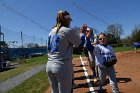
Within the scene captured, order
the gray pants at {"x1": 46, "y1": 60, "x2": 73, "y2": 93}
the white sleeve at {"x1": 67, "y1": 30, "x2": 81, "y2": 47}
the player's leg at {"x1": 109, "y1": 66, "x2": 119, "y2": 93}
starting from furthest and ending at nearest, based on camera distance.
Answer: the player's leg at {"x1": 109, "y1": 66, "x2": 119, "y2": 93} < the white sleeve at {"x1": 67, "y1": 30, "x2": 81, "y2": 47} < the gray pants at {"x1": 46, "y1": 60, "x2": 73, "y2": 93}

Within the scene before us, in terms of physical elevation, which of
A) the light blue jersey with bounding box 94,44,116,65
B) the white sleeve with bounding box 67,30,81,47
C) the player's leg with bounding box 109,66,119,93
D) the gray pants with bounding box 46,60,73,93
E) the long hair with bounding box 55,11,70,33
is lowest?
the player's leg with bounding box 109,66,119,93

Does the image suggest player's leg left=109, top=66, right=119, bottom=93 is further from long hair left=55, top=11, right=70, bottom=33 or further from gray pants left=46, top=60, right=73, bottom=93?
long hair left=55, top=11, right=70, bottom=33

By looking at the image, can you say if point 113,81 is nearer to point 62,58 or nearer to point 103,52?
point 103,52

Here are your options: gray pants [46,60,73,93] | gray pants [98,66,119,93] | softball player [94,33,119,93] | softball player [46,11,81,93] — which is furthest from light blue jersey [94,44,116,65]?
gray pants [46,60,73,93]

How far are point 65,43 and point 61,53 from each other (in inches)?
6.8

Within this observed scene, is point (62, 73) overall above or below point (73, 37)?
below

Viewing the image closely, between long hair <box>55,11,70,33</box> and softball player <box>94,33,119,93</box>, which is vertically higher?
long hair <box>55,11,70,33</box>

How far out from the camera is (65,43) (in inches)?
208

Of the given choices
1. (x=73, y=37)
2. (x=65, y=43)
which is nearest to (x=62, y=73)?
(x=65, y=43)

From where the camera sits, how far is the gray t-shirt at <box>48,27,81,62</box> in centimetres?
524

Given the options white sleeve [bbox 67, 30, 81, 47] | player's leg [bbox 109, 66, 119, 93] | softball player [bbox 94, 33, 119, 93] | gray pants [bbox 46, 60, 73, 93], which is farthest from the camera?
softball player [bbox 94, 33, 119, 93]

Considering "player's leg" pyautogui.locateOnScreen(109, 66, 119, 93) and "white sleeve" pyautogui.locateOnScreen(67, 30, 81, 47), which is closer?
"white sleeve" pyautogui.locateOnScreen(67, 30, 81, 47)

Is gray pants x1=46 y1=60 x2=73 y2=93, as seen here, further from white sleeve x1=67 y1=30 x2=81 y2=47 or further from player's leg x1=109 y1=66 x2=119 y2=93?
player's leg x1=109 y1=66 x2=119 y2=93

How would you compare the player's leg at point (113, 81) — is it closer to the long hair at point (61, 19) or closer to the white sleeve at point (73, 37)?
the white sleeve at point (73, 37)
